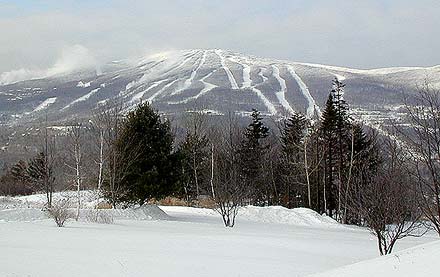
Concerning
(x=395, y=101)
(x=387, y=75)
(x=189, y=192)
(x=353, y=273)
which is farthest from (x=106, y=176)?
(x=387, y=75)

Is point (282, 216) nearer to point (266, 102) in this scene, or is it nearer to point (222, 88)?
point (266, 102)

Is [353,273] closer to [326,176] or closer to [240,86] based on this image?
[326,176]

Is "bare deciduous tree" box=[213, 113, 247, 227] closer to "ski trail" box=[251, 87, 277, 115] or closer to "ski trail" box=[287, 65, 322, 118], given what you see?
"ski trail" box=[251, 87, 277, 115]

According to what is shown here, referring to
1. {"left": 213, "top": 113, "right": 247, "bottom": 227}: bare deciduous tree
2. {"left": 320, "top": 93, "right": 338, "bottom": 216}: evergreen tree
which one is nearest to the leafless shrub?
{"left": 213, "top": 113, "right": 247, "bottom": 227}: bare deciduous tree

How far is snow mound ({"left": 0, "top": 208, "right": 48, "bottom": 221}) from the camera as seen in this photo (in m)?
24.8

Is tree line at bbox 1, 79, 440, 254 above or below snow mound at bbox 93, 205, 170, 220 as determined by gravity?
above

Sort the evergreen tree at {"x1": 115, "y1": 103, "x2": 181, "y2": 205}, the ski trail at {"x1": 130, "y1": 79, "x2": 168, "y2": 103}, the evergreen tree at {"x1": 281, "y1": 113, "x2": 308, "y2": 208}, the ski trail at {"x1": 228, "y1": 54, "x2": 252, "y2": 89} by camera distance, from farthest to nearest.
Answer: the ski trail at {"x1": 228, "y1": 54, "x2": 252, "y2": 89}
the ski trail at {"x1": 130, "y1": 79, "x2": 168, "y2": 103}
the evergreen tree at {"x1": 281, "y1": 113, "x2": 308, "y2": 208}
the evergreen tree at {"x1": 115, "y1": 103, "x2": 181, "y2": 205}

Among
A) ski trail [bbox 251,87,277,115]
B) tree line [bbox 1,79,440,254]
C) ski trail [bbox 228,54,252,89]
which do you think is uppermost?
ski trail [bbox 228,54,252,89]

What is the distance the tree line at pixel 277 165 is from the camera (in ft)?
53.0

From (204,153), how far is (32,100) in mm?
158760

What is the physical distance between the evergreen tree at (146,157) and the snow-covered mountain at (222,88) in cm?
8992

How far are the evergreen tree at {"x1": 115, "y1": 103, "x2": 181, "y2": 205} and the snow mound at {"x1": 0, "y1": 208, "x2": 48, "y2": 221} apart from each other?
17.0 feet

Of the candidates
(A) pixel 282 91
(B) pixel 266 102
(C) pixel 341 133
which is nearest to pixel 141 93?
(B) pixel 266 102

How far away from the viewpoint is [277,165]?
47156 millimetres
